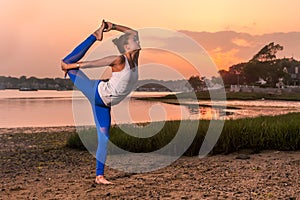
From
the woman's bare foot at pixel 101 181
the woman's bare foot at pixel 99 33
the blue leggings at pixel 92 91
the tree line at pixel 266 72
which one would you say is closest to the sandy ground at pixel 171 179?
the woman's bare foot at pixel 101 181

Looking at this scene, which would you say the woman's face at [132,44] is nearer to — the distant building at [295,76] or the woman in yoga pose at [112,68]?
the woman in yoga pose at [112,68]

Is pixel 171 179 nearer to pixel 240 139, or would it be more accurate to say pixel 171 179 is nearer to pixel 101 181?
pixel 101 181

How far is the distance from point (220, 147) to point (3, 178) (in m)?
3.90

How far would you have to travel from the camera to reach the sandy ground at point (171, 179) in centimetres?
507

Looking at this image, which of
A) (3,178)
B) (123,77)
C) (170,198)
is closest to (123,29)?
(123,77)

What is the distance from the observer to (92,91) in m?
5.19

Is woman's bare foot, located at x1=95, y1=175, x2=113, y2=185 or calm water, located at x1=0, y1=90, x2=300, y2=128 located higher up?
woman's bare foot, located at x1=95, y1=175, x2=113, y2=185

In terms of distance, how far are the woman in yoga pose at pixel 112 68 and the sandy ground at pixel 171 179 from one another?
1042 mm

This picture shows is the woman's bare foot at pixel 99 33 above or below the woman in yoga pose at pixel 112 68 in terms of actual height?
above

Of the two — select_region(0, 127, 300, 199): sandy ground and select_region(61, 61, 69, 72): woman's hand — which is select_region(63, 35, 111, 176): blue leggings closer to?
select_region(61, 61, 69, 72): woman's hand

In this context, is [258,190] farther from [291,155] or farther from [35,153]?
[35,153]

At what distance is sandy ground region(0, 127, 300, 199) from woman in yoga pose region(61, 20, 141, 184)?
104cm

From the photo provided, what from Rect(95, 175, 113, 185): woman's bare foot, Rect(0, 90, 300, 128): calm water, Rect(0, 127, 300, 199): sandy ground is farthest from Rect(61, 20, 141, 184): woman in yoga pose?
Rect(0, 90, 300, 128): calm water

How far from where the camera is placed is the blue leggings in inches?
198
